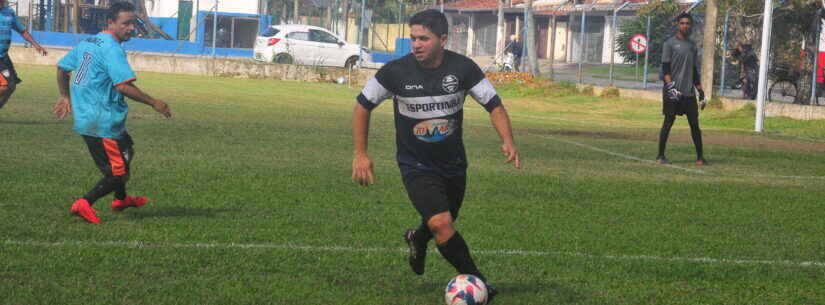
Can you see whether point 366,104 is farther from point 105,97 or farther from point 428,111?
point 105,97

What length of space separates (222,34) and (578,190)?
30576mm

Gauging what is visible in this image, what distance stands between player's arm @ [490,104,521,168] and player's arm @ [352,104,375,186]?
2.27 feet

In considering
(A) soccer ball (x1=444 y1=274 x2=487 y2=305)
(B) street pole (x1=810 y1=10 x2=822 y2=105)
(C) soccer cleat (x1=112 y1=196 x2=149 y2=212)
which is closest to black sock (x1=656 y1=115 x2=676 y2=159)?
(C) soccer cleat (x1=112 y1=196 x2=149 y2=212)

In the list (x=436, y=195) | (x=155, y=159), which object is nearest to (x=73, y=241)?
(x=436, y=195)

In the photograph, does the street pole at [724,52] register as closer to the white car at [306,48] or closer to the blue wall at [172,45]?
the white car at [306,48]

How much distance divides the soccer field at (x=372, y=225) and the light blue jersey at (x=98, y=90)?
668mm

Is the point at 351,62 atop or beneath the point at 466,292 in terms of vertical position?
atop

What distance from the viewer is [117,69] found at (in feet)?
24.2

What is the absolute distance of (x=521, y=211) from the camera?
877cm

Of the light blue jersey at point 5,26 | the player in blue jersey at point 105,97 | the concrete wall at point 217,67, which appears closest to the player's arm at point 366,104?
the player in blue jersey at point 105,97

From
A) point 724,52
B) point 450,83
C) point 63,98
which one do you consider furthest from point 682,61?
point 724,52

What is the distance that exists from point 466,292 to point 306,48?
3312 cm

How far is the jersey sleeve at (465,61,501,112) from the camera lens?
573cm

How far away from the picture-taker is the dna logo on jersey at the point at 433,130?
567cm
